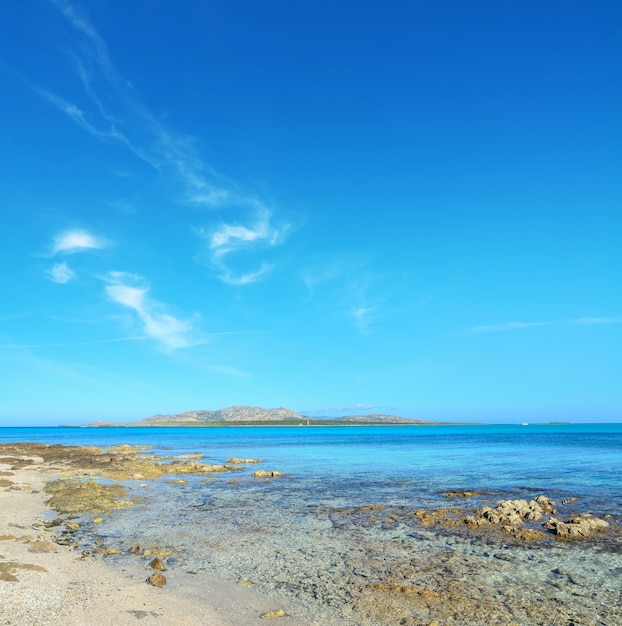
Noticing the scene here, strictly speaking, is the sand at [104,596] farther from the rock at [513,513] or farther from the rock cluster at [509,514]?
the rock at [513,513]

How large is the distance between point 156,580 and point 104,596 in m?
1.59

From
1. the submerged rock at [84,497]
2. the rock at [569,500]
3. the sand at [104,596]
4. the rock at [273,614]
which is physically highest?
the submerged rock at [84,497]

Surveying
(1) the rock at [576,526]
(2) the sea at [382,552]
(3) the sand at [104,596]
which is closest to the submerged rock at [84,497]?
(2) the sea at [382,552]

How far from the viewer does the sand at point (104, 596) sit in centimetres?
1138

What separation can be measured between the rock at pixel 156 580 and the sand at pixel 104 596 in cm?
18

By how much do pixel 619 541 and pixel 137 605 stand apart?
1750cm

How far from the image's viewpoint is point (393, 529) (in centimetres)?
2088

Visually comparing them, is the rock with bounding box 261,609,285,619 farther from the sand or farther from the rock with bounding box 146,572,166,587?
the rock with bounding box 146,572,166,587

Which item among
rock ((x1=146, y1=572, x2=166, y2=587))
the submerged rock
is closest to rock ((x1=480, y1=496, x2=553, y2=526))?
rock ((x1=146, y1=572, x2=166, y2=587))

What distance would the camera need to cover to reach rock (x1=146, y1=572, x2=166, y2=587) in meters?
13.7

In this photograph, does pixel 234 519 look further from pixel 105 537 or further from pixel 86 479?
pixel 86 479

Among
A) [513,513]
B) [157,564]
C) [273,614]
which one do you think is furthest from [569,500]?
[157,564]

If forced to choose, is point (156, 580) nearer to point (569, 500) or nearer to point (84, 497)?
point (84, 497)

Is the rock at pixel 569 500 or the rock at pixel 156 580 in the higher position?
the rock at pixel 569 500
